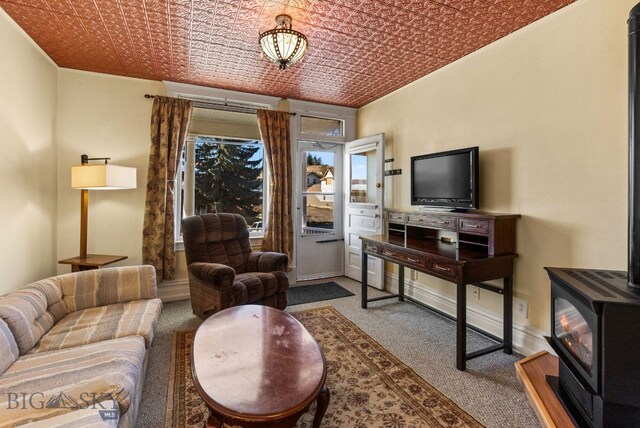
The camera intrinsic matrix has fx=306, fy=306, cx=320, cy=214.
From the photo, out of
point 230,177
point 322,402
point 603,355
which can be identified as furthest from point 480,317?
point 230,177

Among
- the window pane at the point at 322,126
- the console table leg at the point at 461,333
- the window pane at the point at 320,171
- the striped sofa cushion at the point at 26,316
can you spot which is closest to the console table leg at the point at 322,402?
the console table leg at the point at 461,333

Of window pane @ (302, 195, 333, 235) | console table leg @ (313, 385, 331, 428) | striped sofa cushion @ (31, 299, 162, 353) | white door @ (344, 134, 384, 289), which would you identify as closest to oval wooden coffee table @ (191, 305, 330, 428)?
console table leg @ (313, 385, 331, 428)

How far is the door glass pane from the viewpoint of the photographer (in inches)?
166

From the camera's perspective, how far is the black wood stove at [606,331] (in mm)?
1240

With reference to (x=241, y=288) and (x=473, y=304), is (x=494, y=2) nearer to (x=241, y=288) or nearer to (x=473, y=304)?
(x=473, y=304)

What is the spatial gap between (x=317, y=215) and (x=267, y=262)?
5.05 feet

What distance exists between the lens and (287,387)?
1.29m

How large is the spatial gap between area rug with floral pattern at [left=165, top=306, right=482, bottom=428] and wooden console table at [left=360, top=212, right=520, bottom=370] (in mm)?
490

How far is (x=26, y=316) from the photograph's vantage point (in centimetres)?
173

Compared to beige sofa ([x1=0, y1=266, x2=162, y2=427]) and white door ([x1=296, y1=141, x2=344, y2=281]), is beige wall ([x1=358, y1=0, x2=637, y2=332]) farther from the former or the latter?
beige sofa ([x1=0, y1=266, x2=162, y2=427])

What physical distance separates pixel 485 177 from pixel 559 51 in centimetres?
106

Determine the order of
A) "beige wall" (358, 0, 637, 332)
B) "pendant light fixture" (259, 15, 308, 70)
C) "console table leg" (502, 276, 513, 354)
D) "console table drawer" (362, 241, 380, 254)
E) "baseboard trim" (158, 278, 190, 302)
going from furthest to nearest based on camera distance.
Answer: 1. "baseboard trim" (158, 278, 190, 302)
2. "console table drawer" (362, 241, 380, 254)
3. "console table leg" (502, 276, 513, 354)
4. "pendant light fixture" (259, 15, 308, 70)
5. "beige wall" (358, 0, 637, 332)

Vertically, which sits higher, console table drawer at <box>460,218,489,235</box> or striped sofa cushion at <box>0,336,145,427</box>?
console table drawer at <box>460,218,489,235</box>

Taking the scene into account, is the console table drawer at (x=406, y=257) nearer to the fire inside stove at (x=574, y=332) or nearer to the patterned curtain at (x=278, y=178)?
the fire inside stove at (x=574, y=332)
